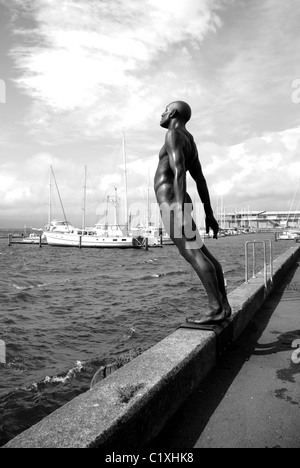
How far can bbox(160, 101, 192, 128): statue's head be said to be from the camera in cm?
376

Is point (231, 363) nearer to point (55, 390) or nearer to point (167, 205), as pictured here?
point (167, 205)

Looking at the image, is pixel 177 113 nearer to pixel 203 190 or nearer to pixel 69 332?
pixel 203 190

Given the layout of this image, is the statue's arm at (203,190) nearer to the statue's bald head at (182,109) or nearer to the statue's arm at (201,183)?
the statue's arm at (201,183)

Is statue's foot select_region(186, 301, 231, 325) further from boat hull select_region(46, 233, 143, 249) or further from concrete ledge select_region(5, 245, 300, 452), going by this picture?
boat hull select_region(46, 233, 143, 249)

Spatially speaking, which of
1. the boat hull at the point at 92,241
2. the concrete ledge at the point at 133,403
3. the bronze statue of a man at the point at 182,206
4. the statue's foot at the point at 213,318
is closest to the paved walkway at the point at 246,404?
the concrete ledge at the point at 133,403

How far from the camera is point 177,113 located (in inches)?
→ 148

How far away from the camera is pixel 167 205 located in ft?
11.8

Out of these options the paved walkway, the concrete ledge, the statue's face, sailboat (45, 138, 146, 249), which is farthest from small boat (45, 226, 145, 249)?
the concrete ledge

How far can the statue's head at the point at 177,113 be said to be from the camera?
3.76 m
